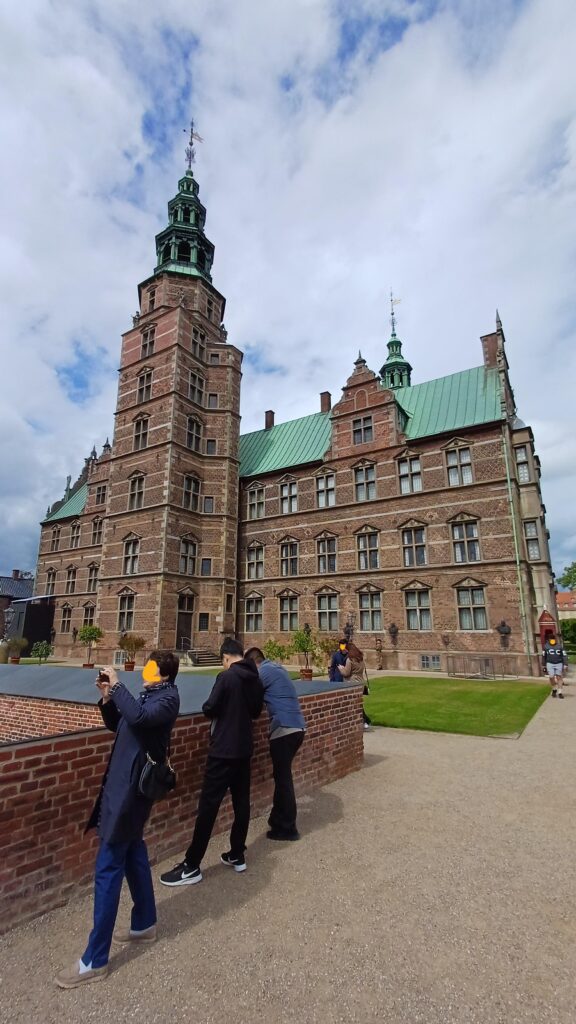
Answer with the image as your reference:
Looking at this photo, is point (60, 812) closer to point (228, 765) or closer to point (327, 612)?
point (228, 765)

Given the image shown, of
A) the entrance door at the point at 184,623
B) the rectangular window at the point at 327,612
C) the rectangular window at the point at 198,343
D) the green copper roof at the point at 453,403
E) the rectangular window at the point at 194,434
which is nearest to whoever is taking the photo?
the green copper roof at the point at 453,403

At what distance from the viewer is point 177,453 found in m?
29.1

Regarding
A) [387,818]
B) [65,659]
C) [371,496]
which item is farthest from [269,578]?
[387,818]

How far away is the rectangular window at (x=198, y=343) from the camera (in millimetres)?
31969

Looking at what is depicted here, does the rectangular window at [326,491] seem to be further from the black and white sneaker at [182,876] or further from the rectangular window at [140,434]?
the black and white sneaker at [182,876]

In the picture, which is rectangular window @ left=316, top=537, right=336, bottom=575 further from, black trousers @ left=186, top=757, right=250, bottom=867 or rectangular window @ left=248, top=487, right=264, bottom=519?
black trousers @ left=186, top=757, right=250, bottom=867

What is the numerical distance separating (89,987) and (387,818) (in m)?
3.53

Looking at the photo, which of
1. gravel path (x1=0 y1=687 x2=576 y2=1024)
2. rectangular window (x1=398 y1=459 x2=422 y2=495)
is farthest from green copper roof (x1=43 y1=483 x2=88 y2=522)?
gravel path (x1=0 y1=687 x2=576 y2=1024)

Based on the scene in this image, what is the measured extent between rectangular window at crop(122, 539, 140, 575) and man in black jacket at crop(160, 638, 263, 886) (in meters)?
25.3

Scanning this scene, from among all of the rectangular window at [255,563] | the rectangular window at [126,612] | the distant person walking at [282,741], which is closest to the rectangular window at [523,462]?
the rectangular window at [255,563]

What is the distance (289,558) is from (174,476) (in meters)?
8.57

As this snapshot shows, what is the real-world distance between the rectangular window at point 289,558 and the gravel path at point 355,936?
23.4m

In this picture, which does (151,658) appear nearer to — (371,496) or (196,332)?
(371,496)

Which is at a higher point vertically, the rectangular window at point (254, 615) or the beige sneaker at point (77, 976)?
the rectangular window at point (254, 615)
